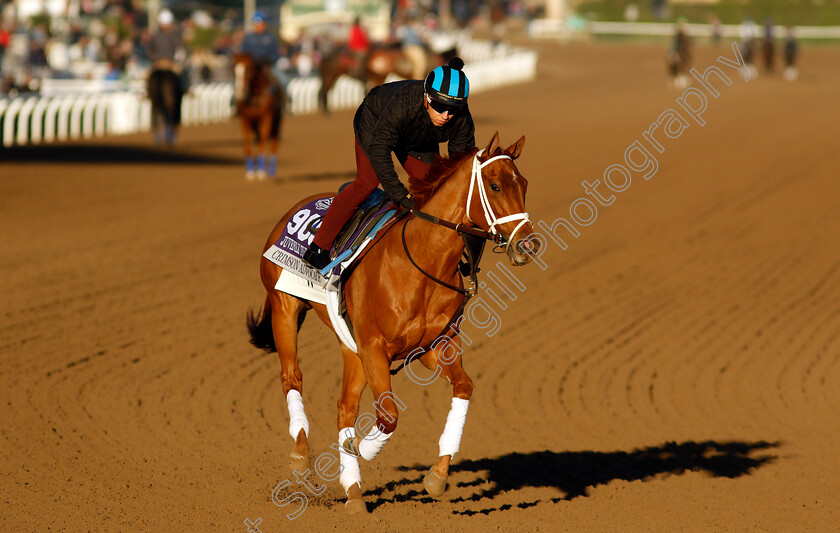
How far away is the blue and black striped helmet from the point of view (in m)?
5.46

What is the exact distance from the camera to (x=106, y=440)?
22.9 ft

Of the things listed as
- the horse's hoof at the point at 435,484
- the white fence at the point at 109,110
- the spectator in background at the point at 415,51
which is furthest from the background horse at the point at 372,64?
the horse's hoof at the point at 435,484

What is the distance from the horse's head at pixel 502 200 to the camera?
5.11 m

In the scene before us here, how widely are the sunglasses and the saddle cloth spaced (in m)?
0.72

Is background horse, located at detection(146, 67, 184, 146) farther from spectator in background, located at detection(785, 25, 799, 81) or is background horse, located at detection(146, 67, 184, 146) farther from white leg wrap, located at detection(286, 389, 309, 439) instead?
spectator in background, located at detection(785, 25, 799, 81)

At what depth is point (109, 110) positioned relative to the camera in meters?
24.4

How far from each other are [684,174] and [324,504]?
15.0 m

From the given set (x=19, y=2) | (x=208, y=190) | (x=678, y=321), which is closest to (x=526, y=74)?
(x=19, y=2)

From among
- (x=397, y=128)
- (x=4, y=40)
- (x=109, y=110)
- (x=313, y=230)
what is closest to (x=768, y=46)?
(x=109, y=110)

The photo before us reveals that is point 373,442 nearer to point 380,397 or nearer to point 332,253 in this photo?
point 380,397

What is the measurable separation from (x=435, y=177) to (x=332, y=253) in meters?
0.84

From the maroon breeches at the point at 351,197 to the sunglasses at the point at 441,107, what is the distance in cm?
50

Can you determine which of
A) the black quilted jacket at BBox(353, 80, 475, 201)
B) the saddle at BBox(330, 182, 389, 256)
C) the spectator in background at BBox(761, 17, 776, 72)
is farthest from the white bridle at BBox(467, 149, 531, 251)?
the spectator in background at BBox(761, 17, 776, 72)

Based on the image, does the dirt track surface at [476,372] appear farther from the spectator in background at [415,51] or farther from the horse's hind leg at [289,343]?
the spectator in background at [415,51]
